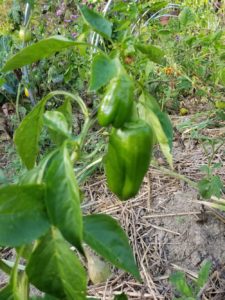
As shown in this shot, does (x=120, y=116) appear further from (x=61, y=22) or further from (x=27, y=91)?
(x=61, y=22)

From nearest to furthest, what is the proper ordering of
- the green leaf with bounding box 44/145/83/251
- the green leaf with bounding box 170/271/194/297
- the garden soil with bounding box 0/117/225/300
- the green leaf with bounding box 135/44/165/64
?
the green leaf with bounding box 44/145/83/251
the green leaf with bounding box 135/44/165/64
the green leaf with bounding box 170/271/194/297
the garden soil with bounding box 0/117/225/300

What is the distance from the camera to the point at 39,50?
468 millimetres

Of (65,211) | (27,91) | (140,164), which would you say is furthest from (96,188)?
(65,211)

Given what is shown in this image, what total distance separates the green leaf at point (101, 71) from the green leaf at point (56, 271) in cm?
15

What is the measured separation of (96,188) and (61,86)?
0.75 m

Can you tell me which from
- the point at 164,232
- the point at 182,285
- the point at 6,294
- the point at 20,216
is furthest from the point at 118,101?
the point at 164,232

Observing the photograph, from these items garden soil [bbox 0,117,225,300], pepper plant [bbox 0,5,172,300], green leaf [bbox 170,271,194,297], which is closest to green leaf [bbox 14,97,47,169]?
pepper plant [bbox 0,5,172,300]

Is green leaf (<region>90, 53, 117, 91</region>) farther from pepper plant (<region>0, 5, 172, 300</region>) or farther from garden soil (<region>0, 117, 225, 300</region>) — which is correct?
garden soil (<region>0, 117, 225, 300</region>)

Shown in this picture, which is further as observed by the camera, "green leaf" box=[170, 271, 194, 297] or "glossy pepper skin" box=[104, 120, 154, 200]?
"green leaf" box=[170, 271, 194, 297]

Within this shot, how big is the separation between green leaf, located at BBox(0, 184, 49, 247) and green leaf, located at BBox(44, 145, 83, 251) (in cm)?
2

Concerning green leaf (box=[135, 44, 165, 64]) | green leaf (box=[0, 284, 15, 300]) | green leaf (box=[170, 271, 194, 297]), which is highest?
green leaf (box=[135, 44, 165, 64])

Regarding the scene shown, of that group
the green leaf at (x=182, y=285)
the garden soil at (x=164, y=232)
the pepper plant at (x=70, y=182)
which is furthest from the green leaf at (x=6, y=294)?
the garden soil at (x=164, y=232)

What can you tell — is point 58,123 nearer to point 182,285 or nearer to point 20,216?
point 20,216

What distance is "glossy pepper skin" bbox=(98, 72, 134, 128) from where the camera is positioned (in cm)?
46
